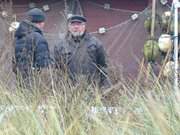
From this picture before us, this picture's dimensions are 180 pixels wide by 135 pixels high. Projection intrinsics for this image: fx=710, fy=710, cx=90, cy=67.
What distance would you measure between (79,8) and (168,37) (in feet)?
6.97

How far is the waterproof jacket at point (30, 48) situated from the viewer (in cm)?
684

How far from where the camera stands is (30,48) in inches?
280

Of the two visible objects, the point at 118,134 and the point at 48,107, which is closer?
the point at 118,134

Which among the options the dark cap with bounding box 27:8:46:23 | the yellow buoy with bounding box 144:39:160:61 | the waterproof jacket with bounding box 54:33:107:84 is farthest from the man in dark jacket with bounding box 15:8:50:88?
the yellow buoy with bounding box 144:39:160:61

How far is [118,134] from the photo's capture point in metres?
4.10

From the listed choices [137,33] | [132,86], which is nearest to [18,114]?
[132,86]

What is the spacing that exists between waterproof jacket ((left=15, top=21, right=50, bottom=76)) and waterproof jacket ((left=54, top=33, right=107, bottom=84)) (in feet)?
0.44

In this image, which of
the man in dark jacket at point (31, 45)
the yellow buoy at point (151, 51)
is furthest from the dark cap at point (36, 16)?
the yellow buoy at point (151, 51)

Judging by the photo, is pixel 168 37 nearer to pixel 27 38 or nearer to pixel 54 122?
pixel 27 38

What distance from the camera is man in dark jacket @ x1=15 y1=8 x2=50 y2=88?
22.5 feet

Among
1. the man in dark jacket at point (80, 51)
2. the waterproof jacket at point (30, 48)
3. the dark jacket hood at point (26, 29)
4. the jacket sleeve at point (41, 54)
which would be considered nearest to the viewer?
the waterproof jacket at point (30, 48)

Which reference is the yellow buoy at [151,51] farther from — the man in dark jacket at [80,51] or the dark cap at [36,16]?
the dark cap at [36,16]

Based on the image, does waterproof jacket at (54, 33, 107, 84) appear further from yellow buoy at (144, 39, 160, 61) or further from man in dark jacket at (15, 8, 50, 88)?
yellow buoy at (144, 39, 160, 61)

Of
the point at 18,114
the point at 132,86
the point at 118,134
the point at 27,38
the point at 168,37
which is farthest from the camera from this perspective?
the point at 168,37
